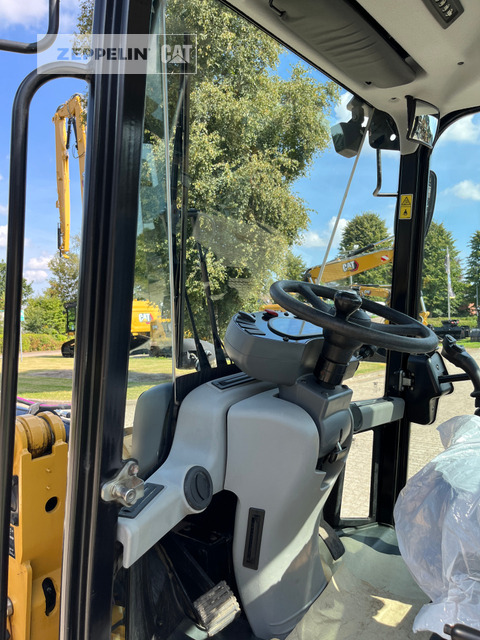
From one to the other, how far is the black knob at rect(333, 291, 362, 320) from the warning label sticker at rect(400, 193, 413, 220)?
1045mm

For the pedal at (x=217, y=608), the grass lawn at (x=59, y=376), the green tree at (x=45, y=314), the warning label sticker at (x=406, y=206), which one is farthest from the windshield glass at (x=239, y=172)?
the pedal at (x=217, y=608)

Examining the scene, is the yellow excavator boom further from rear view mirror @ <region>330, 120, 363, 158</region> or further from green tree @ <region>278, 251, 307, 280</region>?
rear view mirror @ <region>330, 120, 363, 158</region>

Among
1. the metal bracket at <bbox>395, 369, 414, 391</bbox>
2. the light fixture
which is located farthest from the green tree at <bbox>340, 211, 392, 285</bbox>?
the light fixture

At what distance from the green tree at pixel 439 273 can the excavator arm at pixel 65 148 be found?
5.04 ft

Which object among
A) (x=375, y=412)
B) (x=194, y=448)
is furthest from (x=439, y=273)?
(x=194, y=448)

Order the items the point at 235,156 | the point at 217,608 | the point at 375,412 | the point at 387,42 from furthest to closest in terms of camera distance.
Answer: the point at 375,412, the point at 387,42, the point at 217,608, the point at 235,156

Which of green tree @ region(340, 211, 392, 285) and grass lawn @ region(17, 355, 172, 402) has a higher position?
green tree @ region(340, 211, 392, 285)

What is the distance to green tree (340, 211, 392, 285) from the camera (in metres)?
1.80

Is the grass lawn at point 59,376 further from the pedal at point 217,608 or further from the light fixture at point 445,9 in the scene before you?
the light fixture at point 445,9

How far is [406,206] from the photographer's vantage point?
7.14 ft

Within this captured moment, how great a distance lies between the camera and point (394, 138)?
206 centimetres

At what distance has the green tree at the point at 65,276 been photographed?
95cm

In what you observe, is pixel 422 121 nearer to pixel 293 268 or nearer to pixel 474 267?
pixel 474 267

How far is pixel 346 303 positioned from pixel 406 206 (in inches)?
42.8
